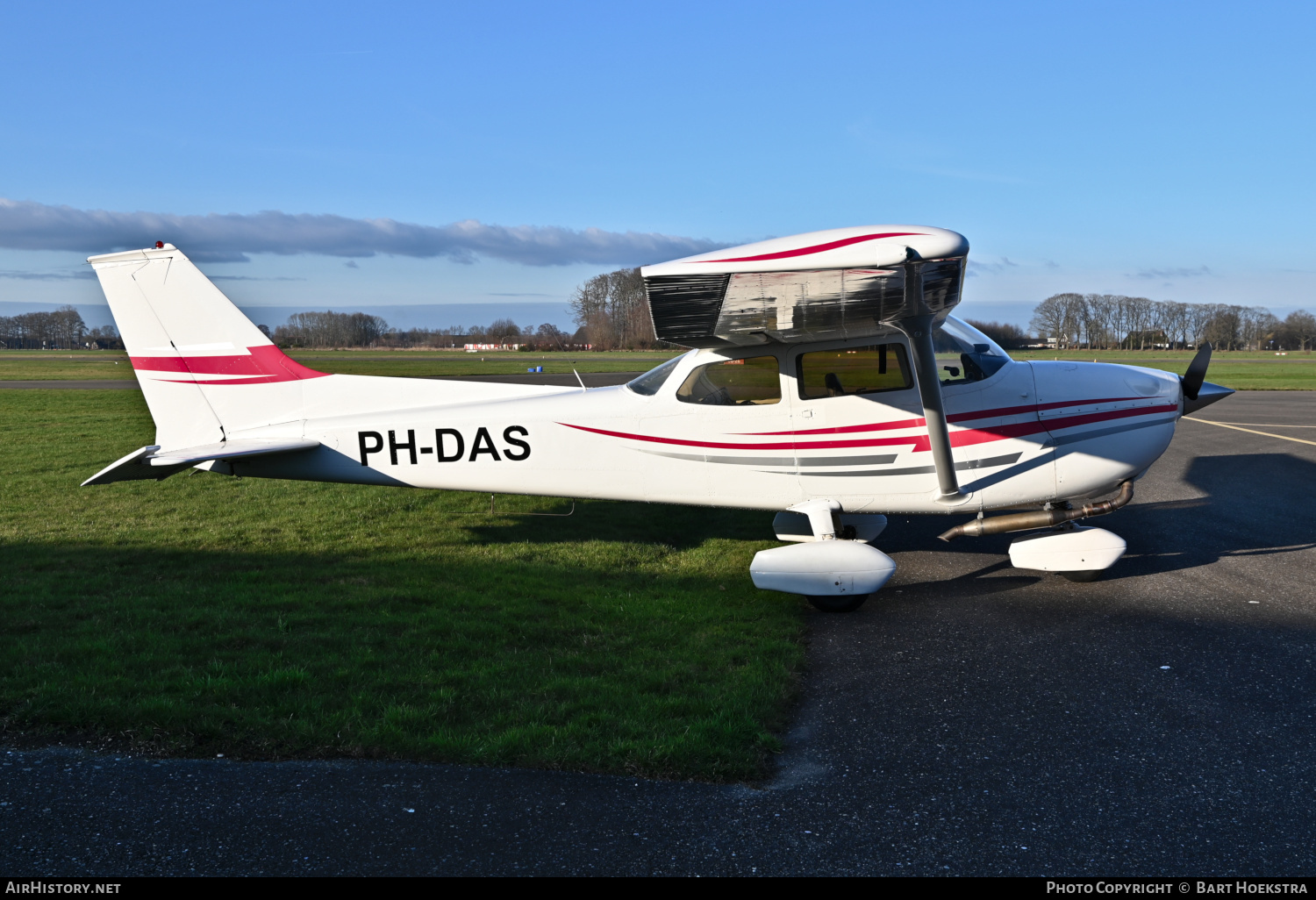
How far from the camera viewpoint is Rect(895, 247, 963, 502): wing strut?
5.99 meters

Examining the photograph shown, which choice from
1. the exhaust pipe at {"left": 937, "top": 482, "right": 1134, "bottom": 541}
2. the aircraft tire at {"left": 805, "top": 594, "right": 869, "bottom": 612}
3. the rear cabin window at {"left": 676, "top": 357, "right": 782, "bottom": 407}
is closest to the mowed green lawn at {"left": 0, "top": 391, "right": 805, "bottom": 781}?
the aircraft tire at {"left": 805, "top": 594, "right": 869, "bottom": 612}

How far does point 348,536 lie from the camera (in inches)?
328

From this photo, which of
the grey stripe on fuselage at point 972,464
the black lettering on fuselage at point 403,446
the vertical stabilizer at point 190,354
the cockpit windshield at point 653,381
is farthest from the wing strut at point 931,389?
the vertical stabilizer at point 190,354

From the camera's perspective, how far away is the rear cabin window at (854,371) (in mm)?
6551

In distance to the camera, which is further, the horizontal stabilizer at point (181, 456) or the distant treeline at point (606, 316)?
the distant treeline at point (606, 316)

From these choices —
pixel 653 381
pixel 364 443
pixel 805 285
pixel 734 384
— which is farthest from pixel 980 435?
pixel 364 443

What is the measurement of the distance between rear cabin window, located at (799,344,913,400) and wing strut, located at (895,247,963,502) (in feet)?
0.43

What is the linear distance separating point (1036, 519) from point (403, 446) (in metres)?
5.34

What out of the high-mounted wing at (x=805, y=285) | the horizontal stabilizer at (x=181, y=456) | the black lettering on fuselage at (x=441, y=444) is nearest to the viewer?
the high-mounted wing at (x=805, y=285)

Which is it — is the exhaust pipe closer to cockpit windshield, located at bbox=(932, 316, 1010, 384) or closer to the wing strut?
the wing strut

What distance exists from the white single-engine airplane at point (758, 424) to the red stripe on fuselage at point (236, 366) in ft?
0.06

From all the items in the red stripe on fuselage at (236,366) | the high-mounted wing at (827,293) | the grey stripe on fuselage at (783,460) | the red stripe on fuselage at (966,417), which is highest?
the high-mounted wing at (827,293)

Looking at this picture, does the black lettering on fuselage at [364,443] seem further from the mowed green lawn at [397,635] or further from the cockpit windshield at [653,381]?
the cockpit windshield at [653,381]
